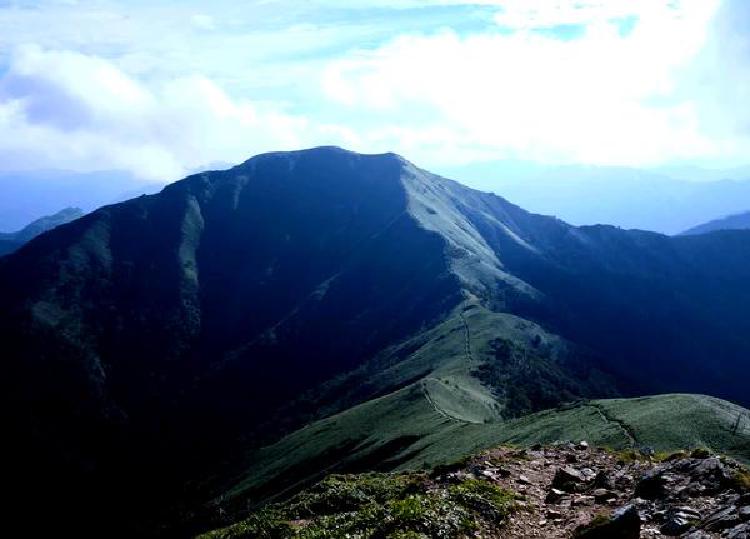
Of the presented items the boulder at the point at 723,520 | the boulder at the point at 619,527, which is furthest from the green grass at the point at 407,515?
the boulder at the point at 723,520

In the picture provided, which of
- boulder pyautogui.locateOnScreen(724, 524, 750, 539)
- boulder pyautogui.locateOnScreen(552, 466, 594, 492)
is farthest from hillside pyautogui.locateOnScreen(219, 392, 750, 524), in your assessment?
boulder pyautogui.locateOnScreen(724, 524, 750, 539)

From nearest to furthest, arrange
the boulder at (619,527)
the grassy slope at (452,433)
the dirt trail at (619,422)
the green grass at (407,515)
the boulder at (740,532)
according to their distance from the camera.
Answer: the boulder at (740,532), the boulder at (619,527), the green grass at (407,515), the dirt trail at (619,422), the grassy slope at (452,433)

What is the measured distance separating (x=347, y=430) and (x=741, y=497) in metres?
160

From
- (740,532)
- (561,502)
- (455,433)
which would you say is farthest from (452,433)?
(740,532)

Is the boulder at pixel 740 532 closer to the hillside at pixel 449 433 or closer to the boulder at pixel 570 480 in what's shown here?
the boulder at pixel 570 480

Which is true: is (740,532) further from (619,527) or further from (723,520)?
(619,527)

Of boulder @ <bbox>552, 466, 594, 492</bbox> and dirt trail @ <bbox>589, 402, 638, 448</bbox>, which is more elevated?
boulder @ <bbox>552, 466, 594, 492</bbox>

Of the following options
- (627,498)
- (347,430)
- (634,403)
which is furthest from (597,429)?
(347,430)

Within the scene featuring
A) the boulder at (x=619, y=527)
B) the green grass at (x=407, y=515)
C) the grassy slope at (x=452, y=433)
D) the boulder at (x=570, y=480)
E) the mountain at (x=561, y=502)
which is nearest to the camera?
the boulder at (x=619, y=527)

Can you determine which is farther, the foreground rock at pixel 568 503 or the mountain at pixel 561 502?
the mountain at pixel 561 502

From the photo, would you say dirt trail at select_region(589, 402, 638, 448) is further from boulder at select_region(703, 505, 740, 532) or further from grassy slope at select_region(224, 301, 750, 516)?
boulder at select_region(703, 505, 740, 532)

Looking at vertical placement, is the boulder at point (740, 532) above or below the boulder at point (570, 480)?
above

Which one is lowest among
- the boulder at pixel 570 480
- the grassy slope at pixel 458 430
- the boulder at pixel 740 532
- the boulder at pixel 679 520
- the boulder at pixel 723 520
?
the grassy slope at pixel 458 430

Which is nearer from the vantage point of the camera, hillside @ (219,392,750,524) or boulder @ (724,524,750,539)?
boulder @ (724,524,750,539)
